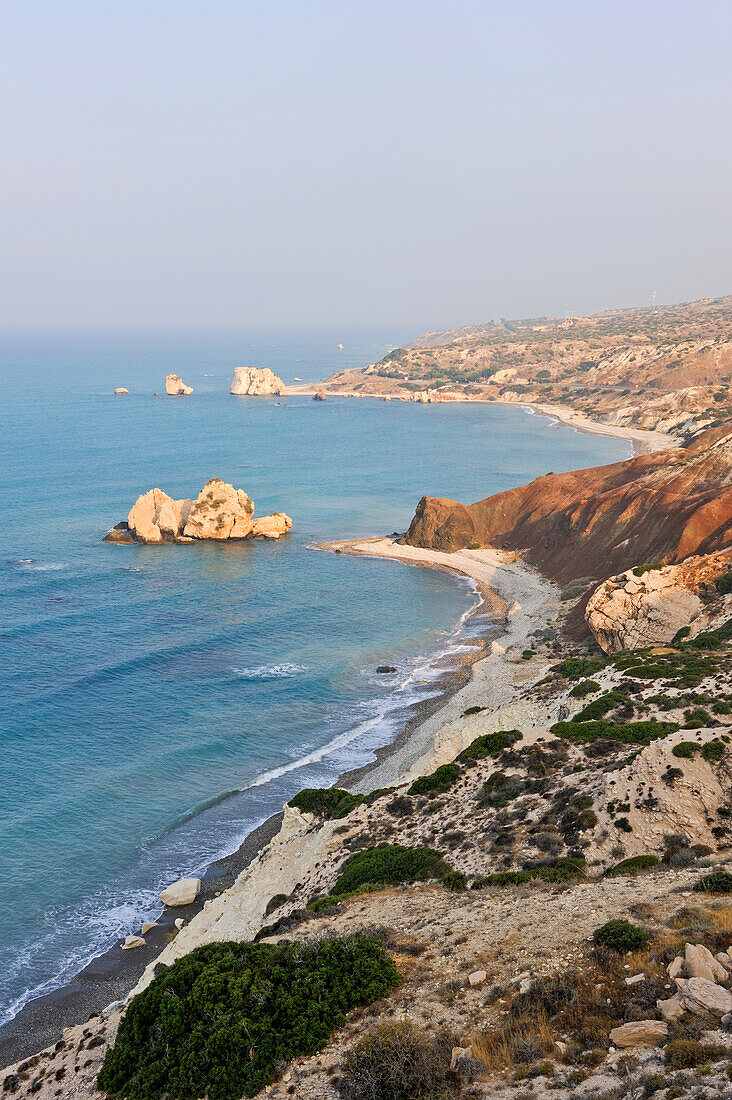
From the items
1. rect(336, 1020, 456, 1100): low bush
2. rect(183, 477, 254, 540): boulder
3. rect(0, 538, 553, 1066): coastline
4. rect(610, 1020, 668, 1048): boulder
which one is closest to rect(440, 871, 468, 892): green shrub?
rect(0, 538, 553, 1066): coastline

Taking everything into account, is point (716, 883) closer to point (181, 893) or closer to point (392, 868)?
point (392, 868)

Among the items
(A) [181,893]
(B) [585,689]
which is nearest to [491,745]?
(B) [585,689]

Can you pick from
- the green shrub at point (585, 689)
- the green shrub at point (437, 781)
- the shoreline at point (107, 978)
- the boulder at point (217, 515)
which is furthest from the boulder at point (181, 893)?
the boulder at point (217, 515)

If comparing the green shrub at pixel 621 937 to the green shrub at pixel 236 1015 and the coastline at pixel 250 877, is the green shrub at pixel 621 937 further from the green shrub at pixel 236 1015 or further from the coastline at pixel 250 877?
the coastline at pixel 250 877

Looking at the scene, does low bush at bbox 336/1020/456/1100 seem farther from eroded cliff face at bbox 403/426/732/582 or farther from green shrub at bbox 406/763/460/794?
eroded cliff face at bbox 403/426/732/582

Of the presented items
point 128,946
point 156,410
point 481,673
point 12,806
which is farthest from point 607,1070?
point 156,410
